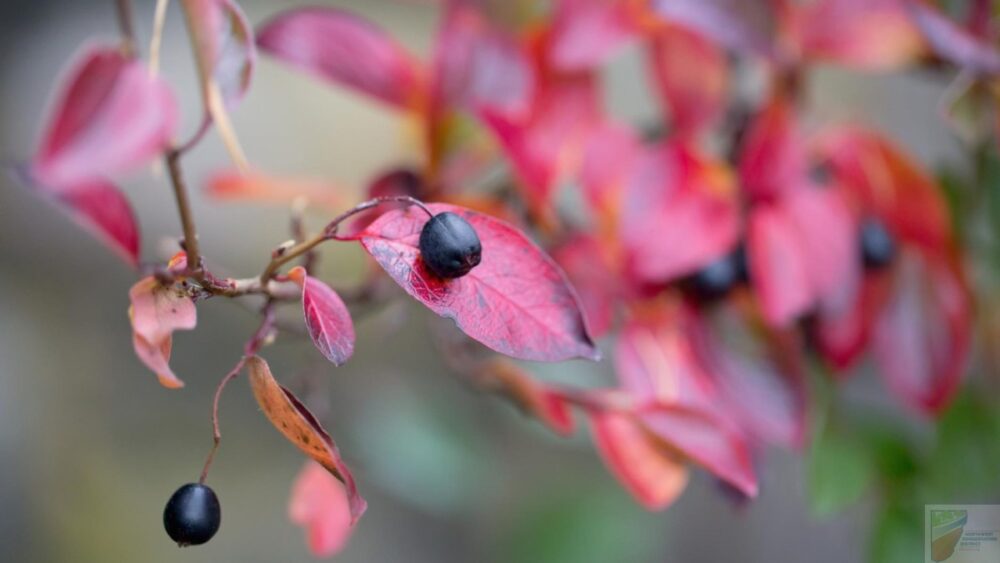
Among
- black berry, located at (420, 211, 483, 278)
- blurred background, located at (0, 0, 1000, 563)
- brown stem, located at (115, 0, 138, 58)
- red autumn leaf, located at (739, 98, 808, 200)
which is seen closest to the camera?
black berry, located at (420, 211, 483, 278)

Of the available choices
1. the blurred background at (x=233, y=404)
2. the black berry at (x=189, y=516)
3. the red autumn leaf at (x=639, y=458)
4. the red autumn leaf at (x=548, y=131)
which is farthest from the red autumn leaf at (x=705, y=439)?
the blurred background at (x=233, y=404)

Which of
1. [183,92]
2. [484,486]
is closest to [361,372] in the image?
[484,486]

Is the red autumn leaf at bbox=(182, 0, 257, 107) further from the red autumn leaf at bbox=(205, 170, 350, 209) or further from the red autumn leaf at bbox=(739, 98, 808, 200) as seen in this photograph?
the red autumn leaf at bbox=(739, 98, 808, 200)

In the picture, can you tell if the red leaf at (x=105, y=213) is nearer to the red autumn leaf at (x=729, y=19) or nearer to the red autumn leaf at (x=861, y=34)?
the red autumn leaf at (x=729, y=19)

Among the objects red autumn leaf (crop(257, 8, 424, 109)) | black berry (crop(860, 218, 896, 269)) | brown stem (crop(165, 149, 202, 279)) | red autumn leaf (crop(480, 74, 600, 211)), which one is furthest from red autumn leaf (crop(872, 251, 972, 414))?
brown stem (crop(165, 149, 202, 279))

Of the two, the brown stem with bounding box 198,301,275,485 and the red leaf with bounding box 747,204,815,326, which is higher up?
the brown stem with bounding box 198,301,275,485

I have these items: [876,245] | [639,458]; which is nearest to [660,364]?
[639,458]
